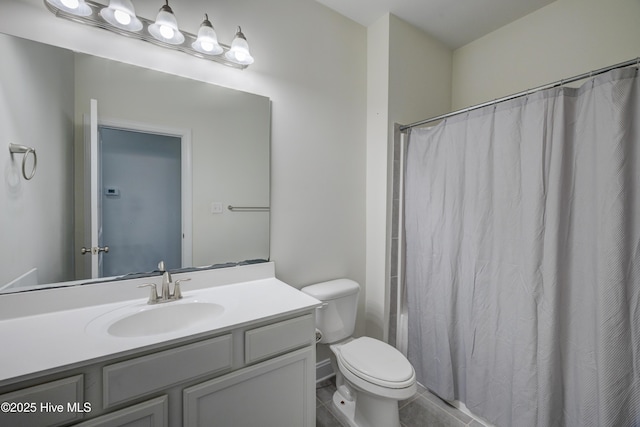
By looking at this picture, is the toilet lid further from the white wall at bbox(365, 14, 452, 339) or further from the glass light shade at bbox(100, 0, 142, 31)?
the glass light shade at bbox(100, 0, 142, 31)

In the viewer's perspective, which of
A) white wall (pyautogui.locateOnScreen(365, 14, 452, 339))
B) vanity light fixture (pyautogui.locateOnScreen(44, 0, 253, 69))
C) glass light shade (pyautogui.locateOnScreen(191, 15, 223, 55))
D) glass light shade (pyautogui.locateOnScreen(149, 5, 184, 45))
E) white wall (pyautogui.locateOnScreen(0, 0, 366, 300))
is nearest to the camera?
vanity light fixture (pyautogui.locateOnScreen(44, 0, 253, 69))

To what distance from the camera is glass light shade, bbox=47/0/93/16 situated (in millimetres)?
1082

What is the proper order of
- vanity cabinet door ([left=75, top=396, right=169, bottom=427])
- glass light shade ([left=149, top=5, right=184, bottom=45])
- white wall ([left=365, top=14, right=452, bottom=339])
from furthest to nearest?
white wall ([left=365, top=14, right=452, bottom=339])
glass light shade ([left=149, top=5, right=184, bottom=45])
vanity cabinet door ([left=75, top=396, right=169, bottom=427])

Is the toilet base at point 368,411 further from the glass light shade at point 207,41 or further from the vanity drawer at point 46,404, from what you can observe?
the glass light shade at point 207,41

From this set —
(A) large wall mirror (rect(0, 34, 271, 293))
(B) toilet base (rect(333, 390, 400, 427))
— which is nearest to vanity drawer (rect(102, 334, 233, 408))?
(A) large wall mirror (rect(0, 34, 271, 293))

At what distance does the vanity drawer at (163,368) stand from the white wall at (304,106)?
74 centimetres

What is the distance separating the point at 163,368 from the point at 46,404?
0.94 feet

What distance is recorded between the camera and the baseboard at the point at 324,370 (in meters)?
1.92

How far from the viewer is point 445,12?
6.31ft

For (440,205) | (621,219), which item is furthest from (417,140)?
(621,219)

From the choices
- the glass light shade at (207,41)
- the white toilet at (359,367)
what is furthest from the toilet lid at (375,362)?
the glass light shade at (207,41)

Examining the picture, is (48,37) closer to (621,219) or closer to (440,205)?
(440,205)

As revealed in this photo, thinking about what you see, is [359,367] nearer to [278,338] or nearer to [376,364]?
[376,364]

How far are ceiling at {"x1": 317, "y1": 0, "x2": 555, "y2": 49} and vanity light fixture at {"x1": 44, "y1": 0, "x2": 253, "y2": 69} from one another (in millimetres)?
834
